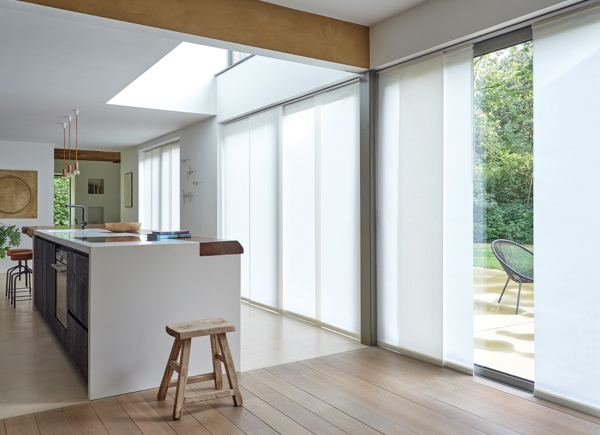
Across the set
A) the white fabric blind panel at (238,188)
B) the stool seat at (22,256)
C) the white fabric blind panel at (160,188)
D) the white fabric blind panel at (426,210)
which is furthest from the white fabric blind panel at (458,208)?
the white fabric blind panel at (160,188)

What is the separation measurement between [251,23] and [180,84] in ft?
10.6

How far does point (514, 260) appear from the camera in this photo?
3.28 meters

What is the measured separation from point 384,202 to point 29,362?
2.94 metres

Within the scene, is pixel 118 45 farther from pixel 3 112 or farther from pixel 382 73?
pixel 3 112

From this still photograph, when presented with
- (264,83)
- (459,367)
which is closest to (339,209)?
(459,367)

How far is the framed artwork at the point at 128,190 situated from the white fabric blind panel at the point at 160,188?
0.55m

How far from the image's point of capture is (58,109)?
6395 millimetres

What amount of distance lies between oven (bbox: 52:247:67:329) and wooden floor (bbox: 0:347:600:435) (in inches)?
47.9

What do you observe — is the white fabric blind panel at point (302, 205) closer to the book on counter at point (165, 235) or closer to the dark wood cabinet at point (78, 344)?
the book on counter at point (165, 235)

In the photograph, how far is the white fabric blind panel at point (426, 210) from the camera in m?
3.58

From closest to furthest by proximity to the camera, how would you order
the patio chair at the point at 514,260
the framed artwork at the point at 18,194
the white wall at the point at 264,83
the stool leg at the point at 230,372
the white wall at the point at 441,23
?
1. the stool leg at the point at 230,372
2. the white wall at the point at 441,23
3. the patio chair at the point at 514,260
4. the white wall at the point at 264,83
5. the framed artwork at the point at 18,194

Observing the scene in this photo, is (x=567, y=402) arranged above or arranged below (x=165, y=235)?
below

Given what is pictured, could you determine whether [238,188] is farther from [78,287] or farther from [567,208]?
[567,208]

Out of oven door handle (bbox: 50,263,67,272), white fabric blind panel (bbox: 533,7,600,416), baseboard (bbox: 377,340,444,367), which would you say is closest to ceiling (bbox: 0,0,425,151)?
white fabric blind panel (bbox: 533,7,600,416)
